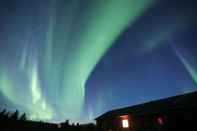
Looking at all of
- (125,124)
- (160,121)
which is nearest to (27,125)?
(125,124)

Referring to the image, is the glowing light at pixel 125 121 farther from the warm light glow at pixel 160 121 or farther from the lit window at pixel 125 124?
the warm light glow at pixel 160 121

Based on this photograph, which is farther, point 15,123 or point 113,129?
point 15,123

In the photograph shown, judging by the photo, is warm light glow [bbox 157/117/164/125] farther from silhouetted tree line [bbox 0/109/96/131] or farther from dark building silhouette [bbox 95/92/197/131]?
silhouetted tree line [bbox 0/109/96/131]

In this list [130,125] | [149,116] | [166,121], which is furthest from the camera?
[130,125]

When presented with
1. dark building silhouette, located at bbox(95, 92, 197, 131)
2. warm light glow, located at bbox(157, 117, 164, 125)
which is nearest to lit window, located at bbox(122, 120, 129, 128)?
dark building silhouette, located at bbox(95, 92, 197, 131)

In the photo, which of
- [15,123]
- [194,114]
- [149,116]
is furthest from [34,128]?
[194,114]

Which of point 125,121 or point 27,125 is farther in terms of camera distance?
point 27,125

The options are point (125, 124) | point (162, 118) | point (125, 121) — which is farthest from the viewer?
point (125, 121)

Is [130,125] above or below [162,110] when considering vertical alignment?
below

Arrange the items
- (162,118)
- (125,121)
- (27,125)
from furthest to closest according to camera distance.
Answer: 1. (27,125)
2. (125,121)
3. (162,118)

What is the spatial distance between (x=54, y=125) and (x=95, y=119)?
9.57m

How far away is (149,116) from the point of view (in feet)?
80.9

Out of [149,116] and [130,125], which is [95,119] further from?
[149,116]

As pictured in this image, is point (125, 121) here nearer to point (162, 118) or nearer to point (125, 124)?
point (125, 124)
